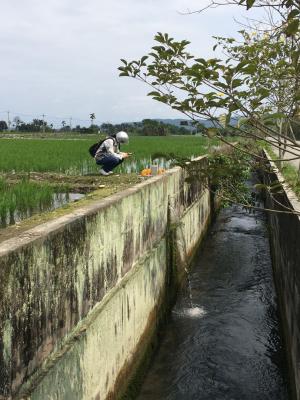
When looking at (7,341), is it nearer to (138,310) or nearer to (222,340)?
(138,310)

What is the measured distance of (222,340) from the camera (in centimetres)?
544

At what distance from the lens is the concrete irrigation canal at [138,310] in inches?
97.6

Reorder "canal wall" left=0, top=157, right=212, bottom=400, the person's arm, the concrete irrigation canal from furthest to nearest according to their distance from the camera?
the person's arm, the concrete irrigation canal, "canal wall" left=0, top=157, right=212, bottom=400

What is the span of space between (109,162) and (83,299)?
5465 millimetres

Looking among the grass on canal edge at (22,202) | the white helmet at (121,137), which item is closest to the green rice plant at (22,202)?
the grass on canal edge at (22,202)

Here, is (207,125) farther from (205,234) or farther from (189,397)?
(205,234)

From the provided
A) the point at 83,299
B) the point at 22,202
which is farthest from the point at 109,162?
the point at 83,299

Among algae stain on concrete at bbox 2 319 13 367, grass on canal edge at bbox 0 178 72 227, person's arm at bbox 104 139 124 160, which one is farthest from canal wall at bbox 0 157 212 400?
person's arm at bbox 104 139 124 160

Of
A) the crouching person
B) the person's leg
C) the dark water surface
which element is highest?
the crouching person

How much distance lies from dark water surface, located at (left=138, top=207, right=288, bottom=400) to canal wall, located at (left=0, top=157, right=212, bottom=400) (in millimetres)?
332

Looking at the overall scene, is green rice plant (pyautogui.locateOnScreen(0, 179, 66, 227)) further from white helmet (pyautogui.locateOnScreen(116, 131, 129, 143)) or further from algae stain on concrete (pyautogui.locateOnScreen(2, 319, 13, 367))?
algae stain on concrete (pyautogui.locateOnScreen(2, 319, 13, 367))

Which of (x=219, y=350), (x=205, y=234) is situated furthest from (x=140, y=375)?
(x=205, y=234)

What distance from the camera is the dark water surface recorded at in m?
4.44

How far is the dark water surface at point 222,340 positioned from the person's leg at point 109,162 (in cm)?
231
